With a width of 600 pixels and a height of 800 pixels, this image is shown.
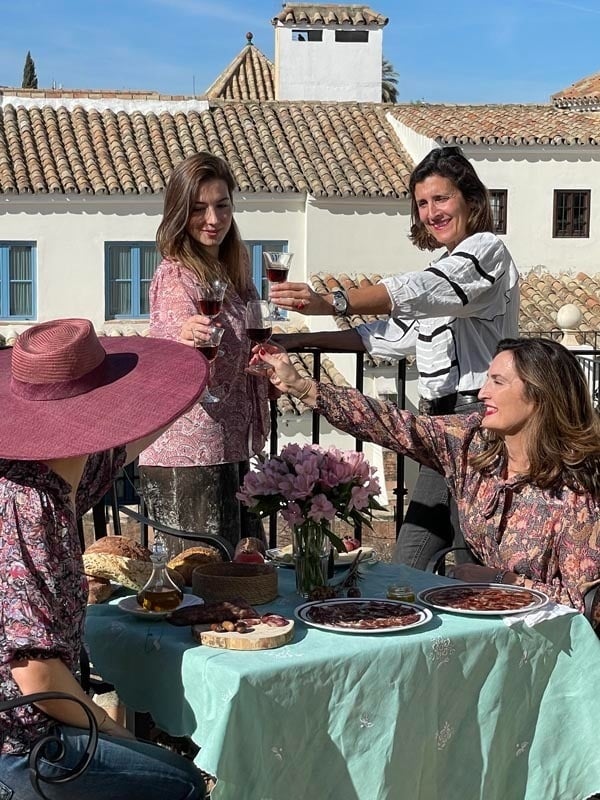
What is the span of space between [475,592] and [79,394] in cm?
117

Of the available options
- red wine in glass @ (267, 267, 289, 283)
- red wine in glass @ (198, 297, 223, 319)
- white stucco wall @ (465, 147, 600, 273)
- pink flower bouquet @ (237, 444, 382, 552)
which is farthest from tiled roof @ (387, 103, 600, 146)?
pink flower bouquet @ (237, 444, 382, 552)

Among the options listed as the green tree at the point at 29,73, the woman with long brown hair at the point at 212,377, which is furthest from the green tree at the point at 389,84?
the woman with long brown hair at the point at 212,377

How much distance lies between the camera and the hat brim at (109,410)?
2.39m

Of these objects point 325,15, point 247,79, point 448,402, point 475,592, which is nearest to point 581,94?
point 325,15

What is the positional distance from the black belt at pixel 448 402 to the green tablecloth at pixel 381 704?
93 cm

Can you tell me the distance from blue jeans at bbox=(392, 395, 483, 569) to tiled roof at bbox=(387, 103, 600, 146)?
19.2m

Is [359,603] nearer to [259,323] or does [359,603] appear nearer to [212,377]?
[259,323]

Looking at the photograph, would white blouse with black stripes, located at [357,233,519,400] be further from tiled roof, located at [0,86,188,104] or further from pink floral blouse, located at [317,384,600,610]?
tiled roof, located at [0,86,188,104]

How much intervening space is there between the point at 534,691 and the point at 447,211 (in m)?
1.59

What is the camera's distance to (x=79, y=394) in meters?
2.52

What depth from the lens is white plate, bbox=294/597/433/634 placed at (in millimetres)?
2668

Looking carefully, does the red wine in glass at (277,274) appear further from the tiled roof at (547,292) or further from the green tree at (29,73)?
the green tree at (29,73)

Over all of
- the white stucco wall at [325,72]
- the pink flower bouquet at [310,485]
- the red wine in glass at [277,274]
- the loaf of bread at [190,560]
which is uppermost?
the white stucco wall at [325,72]

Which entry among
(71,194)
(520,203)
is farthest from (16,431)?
(520,203)
